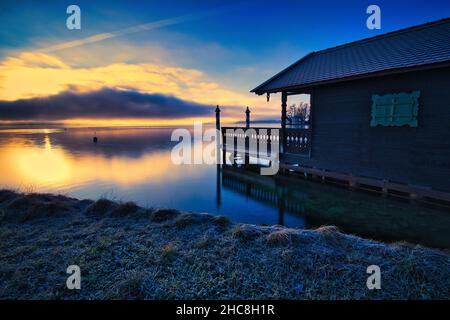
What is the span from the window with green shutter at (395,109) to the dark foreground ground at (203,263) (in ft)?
17.4

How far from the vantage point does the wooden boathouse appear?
7254 mm

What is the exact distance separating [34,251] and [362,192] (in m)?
10.1

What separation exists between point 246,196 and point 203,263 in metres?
6.88

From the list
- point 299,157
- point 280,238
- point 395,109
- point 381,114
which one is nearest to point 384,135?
point 381,114

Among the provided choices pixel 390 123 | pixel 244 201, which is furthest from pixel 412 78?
pixel 244 201

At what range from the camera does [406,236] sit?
230 inches

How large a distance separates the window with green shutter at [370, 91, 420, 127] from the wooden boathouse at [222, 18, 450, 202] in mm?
26

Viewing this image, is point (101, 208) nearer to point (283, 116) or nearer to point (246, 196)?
point (246, 196)

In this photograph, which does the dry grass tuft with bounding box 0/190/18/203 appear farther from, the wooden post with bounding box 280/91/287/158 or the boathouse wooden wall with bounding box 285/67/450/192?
the boathouse wooden wall with bounding box 285/67/450/192

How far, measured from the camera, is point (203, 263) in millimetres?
3609

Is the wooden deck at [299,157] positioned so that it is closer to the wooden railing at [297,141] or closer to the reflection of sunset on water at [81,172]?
the wooden railing at [297,141]

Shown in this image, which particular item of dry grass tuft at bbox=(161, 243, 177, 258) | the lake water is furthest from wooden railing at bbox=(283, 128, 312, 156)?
dry grass tuft at bbox=(161, 243, 177, 258)
